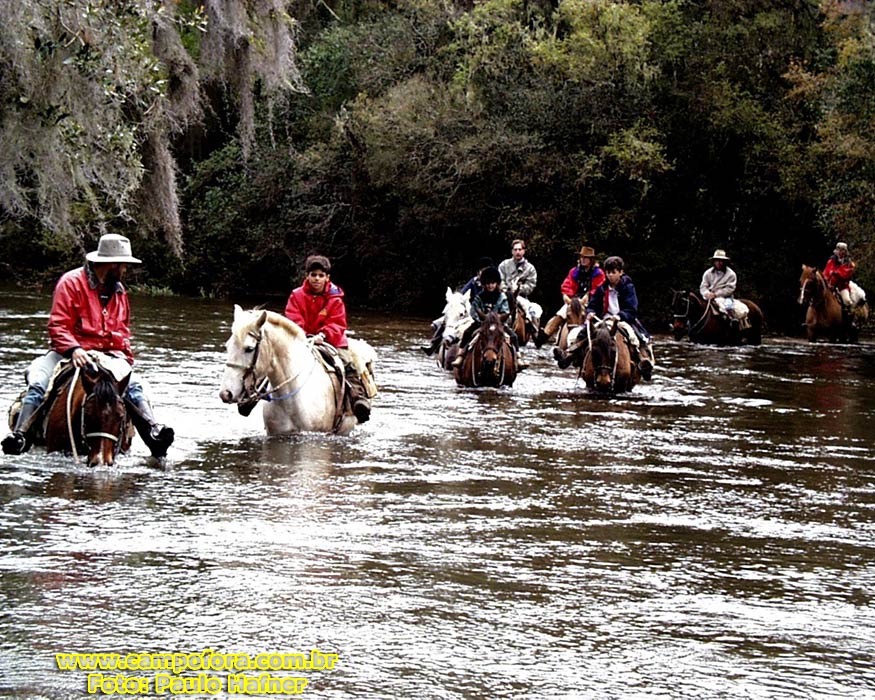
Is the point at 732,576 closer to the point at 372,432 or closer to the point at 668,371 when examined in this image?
the point at 372,432

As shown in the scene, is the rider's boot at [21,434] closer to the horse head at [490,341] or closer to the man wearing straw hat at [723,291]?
the horse head at [490,341]

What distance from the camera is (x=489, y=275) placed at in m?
18.2

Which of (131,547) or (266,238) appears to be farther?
(266,238)

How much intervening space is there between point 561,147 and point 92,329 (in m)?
25.7

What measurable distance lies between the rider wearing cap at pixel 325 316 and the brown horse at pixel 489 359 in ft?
14.4

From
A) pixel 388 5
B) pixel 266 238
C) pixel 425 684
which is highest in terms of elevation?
pixel 388 5

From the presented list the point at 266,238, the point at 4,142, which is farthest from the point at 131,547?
the point at 266,238

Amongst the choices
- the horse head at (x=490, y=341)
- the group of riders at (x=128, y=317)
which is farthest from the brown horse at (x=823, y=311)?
the horse head at (x=490, y=341)

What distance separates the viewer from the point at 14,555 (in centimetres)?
781

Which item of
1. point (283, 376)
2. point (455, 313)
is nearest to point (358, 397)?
point (283, 376)

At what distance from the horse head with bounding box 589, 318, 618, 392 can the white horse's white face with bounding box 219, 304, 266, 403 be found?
20.5 ft

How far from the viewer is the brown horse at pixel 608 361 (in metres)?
17.7

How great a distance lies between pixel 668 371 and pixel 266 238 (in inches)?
829

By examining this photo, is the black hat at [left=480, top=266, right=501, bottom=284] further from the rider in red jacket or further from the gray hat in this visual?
the gray hat
